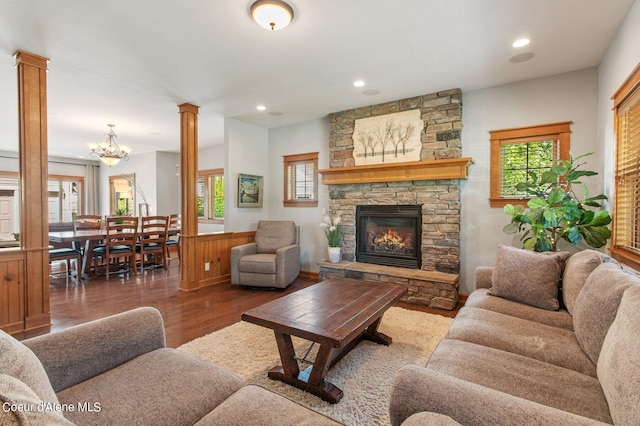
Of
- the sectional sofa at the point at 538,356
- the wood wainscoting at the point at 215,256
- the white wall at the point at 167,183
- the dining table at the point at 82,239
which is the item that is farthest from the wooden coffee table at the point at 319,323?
the white wall at the point at 167,183

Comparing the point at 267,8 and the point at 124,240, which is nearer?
the point at 267,8

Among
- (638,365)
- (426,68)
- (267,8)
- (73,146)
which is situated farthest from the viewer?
(73,146)

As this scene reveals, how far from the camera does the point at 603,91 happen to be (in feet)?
10.0

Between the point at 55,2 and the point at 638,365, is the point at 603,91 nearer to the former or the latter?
the point at 638,365

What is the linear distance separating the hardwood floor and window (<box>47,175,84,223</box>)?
490 cm

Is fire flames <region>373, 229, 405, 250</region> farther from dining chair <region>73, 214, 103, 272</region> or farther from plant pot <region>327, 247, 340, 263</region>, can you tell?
dining chair <region>73, 214, 103, 272</region>

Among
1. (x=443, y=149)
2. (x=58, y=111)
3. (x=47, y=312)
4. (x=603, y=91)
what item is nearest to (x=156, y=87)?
(x=58, y=111)

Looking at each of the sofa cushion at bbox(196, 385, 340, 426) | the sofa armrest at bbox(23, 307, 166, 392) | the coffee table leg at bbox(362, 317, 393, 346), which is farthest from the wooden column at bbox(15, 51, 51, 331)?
the coffee table leg at bbox(362, 317, 393, 346)

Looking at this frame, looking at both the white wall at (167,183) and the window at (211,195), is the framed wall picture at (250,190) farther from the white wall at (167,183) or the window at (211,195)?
the white wall at (167,183)

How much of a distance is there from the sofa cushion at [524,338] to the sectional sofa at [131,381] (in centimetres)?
116

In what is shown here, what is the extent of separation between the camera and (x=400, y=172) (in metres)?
4.19

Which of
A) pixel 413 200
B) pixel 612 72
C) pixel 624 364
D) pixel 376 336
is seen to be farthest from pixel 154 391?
pixel 612 72

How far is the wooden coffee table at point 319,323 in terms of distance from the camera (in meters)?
1.85

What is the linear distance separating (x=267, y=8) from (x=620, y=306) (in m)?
2.60
